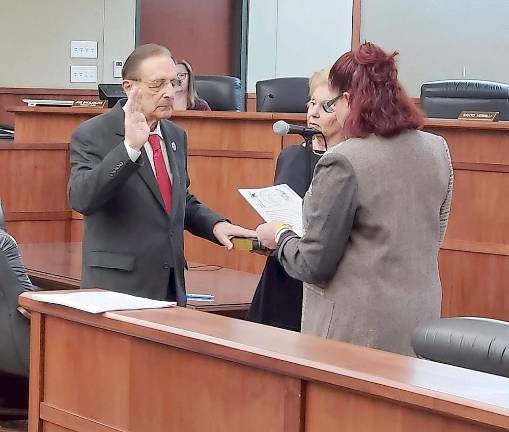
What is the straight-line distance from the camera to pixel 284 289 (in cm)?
384

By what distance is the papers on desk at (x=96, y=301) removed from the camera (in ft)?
7.73

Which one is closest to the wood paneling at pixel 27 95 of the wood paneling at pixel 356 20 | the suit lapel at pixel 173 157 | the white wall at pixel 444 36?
the wood paneling at pixel 356 20

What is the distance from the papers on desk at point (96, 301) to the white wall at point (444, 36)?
21.9ft

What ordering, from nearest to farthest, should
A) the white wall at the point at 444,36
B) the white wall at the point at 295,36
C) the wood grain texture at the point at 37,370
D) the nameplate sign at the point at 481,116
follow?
the wood grain texture at the point at 37,370 < the nameplate sign at the point at 481,116 < the white wall at the point at 444,36 < the white wall at the point at 295,36

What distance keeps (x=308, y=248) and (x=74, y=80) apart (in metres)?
8.14

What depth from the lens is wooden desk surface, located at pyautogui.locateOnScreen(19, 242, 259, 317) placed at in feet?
13.2

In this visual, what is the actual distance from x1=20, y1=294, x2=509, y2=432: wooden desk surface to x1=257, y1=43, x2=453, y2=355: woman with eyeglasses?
0.49 m

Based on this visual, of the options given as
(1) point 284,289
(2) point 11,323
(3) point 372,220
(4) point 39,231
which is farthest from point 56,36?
(3) point 372,220

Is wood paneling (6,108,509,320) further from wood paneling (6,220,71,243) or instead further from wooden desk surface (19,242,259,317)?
wooden desk surface (19,242,259,317)

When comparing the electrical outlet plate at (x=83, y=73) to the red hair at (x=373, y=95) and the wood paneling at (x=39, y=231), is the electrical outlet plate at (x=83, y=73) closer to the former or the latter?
the wood paneling at (x=39, y=231)

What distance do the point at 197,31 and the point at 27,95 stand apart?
190cm

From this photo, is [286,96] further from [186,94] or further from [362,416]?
[362,416]

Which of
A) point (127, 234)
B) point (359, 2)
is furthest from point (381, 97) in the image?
point (359, 2)

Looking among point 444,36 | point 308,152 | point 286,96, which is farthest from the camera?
point 444,36
